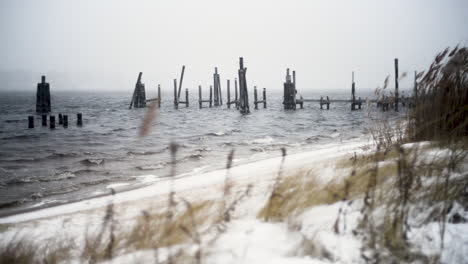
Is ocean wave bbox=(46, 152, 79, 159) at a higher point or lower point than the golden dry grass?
lower

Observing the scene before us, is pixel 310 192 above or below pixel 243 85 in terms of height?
below

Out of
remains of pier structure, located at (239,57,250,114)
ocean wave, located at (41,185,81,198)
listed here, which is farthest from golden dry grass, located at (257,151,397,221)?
remains of pier structure, located at (239,57,250,114)

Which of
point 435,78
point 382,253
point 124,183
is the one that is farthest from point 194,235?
point 124,183

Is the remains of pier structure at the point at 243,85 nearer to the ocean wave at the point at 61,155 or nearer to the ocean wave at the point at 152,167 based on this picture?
the ocean wave at the point at 61,155

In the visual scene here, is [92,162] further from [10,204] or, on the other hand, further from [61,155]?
[10,204]

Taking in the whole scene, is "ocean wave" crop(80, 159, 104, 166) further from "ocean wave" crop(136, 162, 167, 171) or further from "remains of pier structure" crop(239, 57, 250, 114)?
"remains of pier structure" crop(239, 57, 250, 114)

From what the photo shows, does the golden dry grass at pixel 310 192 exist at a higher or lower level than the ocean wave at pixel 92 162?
higher

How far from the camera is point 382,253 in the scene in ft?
4.62

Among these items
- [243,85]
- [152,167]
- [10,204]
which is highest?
[243,85]

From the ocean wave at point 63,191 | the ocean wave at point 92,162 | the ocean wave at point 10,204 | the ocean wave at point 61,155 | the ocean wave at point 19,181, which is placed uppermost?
the ocean wave at point 61,155

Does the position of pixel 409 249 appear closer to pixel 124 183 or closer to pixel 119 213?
pixel 119 213

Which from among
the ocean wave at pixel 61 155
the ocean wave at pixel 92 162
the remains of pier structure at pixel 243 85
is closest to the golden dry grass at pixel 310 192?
the ocean wave at pixel 92 162

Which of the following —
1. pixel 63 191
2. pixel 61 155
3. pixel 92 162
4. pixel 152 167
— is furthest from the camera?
pixel 61 155

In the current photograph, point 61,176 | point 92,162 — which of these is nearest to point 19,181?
point 61,176
